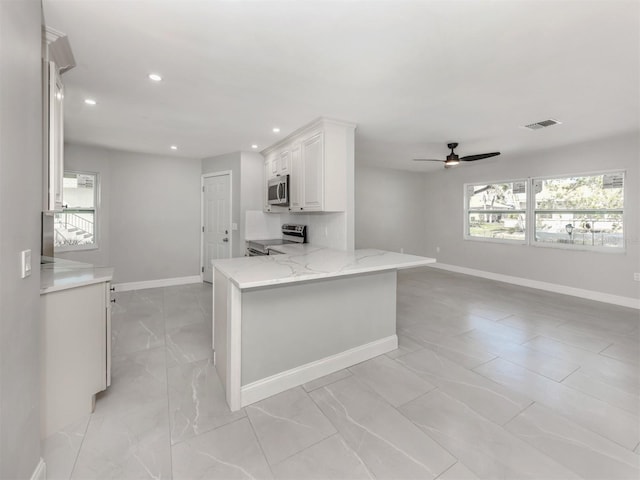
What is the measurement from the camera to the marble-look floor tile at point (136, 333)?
285cm

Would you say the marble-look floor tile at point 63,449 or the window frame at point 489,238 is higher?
the window frame at point 489,238

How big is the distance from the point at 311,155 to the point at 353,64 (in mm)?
1459

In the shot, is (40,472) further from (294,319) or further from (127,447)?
(294,319)

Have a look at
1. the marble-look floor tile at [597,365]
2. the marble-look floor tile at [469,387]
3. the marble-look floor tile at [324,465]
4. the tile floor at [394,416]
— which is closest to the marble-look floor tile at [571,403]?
the tile floor at [394,416]

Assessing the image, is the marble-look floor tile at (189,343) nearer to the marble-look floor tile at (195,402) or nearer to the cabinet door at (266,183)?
the marble-look floor tile at (195,402)

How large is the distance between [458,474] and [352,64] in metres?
2.65

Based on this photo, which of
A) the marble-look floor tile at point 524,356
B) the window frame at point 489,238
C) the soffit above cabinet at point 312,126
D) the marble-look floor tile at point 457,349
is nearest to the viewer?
the marble-look floor tile at point 524,356

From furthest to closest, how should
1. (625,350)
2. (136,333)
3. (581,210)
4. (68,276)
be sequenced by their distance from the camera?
(581,210)
(136,333)
(625,350)
(68,276)

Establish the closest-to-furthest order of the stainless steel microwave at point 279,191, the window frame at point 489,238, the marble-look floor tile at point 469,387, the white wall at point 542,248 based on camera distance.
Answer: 1. the marble-look floor tile at point 469,387
2. the stainless steel microwave at point 279,191
3. the white wall at point 542,248
4. the window frame at point 489,238

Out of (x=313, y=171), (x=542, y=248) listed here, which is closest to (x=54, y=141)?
(x=313, y=171)

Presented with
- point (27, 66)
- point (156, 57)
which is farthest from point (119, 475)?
point (156, 57)

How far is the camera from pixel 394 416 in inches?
74.4

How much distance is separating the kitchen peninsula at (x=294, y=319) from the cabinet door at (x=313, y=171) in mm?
1072

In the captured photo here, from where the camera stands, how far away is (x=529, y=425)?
5.97ft
